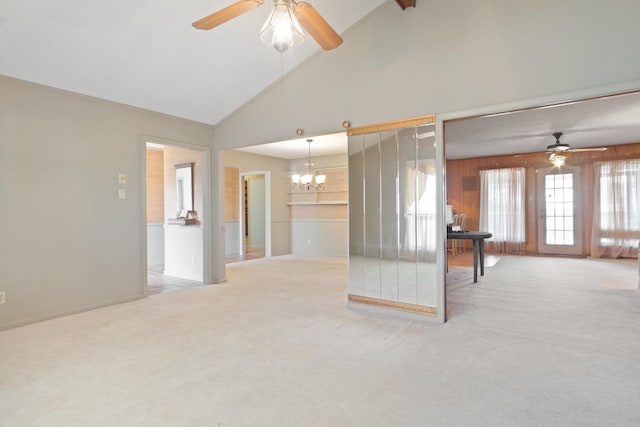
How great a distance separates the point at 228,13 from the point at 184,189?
4.27 metres

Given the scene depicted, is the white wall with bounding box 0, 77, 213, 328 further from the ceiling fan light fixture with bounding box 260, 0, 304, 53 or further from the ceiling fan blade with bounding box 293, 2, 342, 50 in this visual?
the ceiling fan blade with bounding box 293, 2, 342, 50

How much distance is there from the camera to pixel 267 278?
586 cm

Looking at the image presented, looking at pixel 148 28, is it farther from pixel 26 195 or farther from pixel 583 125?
pixel 583 125

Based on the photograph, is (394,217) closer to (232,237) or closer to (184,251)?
(184,251)

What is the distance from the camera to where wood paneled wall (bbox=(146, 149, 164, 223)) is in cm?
745

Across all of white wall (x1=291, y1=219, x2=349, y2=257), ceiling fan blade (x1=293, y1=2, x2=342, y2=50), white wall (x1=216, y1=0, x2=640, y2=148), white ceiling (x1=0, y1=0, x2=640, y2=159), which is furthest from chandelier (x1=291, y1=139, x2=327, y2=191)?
ceiling fan blade (x1=293, y1=2, x2=342, y2=50)

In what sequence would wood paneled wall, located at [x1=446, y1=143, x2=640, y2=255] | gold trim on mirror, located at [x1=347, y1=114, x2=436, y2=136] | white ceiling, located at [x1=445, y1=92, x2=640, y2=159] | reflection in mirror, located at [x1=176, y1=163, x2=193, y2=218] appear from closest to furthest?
gold trim on mirror, located at [x1=347, y1=114, x2=436, y2=136] → white ceiling, located at [x1=445, y1=92, x2=640, y2=159] → reflection in mirror, located at [x1=176, y1=163, x2=193, y2=218] → wood paneled wall, located at [x1=446, y1=143, x2=640, y2=255]

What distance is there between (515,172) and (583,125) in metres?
3.14

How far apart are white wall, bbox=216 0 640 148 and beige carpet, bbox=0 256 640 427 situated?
7.33 feet

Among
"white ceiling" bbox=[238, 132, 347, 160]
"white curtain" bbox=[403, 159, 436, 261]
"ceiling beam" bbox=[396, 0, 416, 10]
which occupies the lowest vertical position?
"white curtain" bbox=[403, 159, 436, 261]

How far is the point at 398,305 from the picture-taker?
3787 mm

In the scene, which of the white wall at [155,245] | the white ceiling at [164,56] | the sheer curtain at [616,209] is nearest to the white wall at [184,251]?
the white wall at [155,245]

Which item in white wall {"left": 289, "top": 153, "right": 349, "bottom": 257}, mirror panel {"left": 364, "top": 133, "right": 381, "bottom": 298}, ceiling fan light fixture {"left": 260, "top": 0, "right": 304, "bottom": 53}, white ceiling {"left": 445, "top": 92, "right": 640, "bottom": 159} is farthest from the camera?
white wall {"left": 289, "top": 153, "right": 349, "bottom": 257}

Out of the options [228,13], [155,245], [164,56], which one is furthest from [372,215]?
[155,245]
